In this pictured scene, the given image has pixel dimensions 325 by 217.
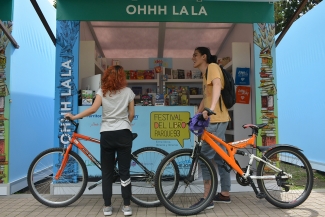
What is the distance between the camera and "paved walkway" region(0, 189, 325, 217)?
354cm

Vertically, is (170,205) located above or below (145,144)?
below

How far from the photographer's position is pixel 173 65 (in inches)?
281

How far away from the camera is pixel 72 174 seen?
425 cm

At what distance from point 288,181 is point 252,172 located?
450mm

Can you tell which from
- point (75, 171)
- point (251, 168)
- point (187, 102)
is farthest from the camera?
point (187, 102)

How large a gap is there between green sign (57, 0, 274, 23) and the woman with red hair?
1.37 metres

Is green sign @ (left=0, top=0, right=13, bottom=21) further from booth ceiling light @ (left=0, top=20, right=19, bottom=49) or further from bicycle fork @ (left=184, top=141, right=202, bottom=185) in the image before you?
bicycle fork @ (left=184, top=141, right=202, bottom=185)

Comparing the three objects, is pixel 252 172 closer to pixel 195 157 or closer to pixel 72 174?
pixel 195 157

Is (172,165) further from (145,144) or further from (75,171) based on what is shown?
(75,171)

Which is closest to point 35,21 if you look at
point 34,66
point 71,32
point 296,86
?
point 34,66

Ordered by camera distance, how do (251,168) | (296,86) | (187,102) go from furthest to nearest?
(296,86) → (187,102) → (251,168)

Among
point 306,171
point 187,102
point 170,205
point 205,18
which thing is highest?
point 205,18

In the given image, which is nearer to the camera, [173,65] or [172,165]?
[172,165]

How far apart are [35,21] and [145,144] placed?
3.32 m
